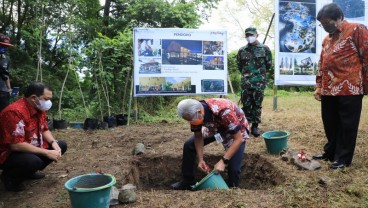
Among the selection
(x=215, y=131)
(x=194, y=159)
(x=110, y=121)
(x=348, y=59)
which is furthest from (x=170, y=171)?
(x=110, y=121)

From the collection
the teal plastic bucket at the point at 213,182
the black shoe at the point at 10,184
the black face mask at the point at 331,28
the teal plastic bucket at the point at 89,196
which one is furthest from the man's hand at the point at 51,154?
the black face mask at the point at 331,28

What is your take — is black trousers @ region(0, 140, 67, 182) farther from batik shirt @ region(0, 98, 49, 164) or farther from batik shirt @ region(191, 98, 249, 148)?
batik shirt @ region(191, 98, 249, 148)

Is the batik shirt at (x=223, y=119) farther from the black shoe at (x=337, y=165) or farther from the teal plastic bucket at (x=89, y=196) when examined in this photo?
the teal plastic bucket at (x=89, y=196)

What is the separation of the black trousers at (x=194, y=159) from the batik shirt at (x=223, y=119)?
17cm

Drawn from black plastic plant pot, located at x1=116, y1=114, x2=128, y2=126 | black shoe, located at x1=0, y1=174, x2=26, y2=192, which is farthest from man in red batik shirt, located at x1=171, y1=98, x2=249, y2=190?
black plastic plant pot, located at x1=116, y1=114, x2=128, y2=126

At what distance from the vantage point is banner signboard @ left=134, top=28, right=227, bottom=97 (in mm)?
6691

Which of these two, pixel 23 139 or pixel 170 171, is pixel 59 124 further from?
pixel 23 139

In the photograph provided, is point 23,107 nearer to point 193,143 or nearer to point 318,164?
point 193,143

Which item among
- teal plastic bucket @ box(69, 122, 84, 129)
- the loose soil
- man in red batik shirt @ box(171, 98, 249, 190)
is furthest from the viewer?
teal plastic bucket @ box(69, 122, 84, 129)

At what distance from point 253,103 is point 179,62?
6.89 feet

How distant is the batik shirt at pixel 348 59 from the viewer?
3373 mm

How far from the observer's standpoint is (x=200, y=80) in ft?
22.8

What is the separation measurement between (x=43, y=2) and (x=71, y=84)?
14.1 ft

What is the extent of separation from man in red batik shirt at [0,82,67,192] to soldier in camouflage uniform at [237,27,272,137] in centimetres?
322
